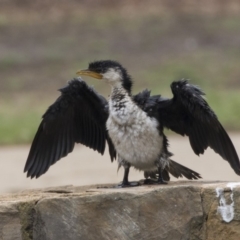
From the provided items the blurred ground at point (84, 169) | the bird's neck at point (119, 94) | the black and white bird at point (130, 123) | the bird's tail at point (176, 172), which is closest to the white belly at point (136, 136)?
the black and white bird at point (130, 123)

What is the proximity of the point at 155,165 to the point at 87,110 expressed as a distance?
30.3 inches

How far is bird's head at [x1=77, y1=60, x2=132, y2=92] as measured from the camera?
6758 millimetres

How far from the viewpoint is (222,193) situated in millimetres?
5941

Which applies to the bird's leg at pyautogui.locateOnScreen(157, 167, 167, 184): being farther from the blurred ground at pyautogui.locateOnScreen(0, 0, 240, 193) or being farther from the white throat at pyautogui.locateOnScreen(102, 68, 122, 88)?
the blurred ground at pyautogui.locateOnScreen(0, 0, 240, 193)

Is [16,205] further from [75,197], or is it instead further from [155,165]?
[155,165]

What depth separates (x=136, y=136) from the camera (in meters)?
6.60

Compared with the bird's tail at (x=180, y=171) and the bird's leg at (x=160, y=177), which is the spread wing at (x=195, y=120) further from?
the bird's tail at (x=180, y=171)

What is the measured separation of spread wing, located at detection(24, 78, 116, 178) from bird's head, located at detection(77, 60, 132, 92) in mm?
187

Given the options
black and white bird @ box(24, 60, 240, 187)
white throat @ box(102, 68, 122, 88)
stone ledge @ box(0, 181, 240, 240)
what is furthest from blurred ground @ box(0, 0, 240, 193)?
stone ledge @ box(0, 181, 240, 240)

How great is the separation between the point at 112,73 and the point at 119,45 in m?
17.6

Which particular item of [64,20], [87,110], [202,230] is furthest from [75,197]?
[64,20]

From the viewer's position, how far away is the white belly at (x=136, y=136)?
660 cm

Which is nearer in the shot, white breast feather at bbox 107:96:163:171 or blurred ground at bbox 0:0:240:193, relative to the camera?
white breast feather at bbox 107:96:163:171

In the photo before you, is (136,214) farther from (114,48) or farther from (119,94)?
(114,48)
